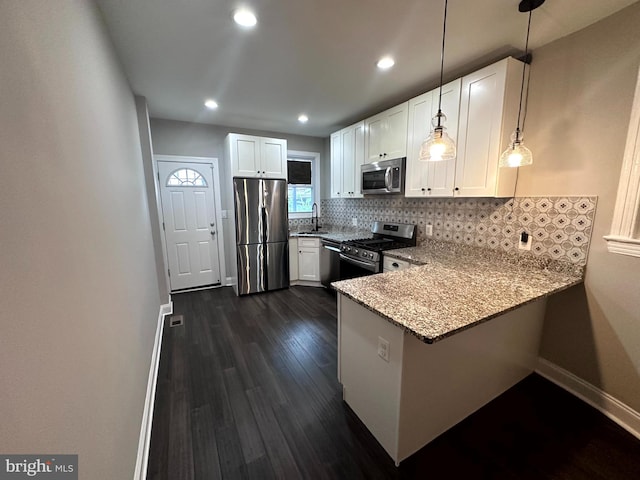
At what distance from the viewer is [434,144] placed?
1.53 meters

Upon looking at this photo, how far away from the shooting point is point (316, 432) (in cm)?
165

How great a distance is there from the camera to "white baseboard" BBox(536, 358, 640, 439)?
5.45 ft

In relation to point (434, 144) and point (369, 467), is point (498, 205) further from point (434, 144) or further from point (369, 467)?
point (369, 467)

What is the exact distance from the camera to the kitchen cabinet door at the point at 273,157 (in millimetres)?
3883

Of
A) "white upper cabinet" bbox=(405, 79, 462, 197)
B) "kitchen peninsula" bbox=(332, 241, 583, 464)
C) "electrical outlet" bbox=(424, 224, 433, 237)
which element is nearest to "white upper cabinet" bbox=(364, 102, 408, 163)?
"white upper cabinet" bbox=(405, 79, 462, 197)

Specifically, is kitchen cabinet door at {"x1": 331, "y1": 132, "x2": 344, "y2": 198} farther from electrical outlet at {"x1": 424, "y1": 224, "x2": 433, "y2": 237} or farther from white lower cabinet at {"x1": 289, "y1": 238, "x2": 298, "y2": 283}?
electrical outlet at {"x1": 424, "y1": 224, "x2": 433, "y2": 237}

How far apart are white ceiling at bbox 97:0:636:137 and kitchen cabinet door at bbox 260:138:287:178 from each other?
0.94 m

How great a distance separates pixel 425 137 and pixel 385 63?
2.64 feet

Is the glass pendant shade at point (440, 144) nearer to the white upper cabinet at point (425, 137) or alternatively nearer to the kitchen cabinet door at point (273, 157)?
the white upper cabinet at point (425, 137)

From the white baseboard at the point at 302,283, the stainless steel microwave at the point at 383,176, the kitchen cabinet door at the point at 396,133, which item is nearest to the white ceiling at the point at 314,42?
the kitchen cabinet door at the point at 396,133

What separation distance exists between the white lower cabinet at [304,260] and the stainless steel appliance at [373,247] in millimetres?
775

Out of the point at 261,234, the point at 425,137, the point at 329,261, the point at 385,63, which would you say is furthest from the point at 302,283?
the point at 385,63

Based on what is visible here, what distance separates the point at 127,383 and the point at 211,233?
10.2ft
